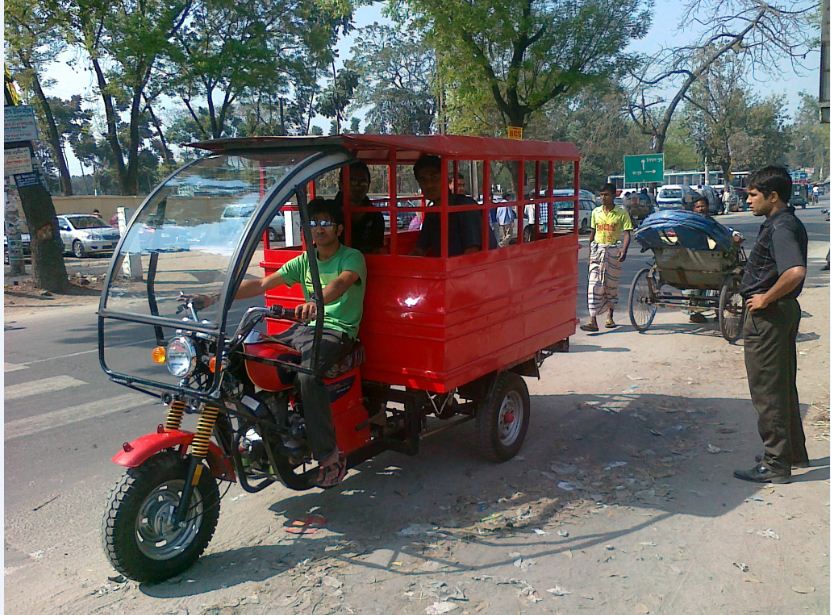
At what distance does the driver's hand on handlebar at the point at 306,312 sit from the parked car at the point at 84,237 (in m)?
23.1

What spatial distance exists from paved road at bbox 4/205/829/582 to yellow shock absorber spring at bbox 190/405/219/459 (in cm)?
115

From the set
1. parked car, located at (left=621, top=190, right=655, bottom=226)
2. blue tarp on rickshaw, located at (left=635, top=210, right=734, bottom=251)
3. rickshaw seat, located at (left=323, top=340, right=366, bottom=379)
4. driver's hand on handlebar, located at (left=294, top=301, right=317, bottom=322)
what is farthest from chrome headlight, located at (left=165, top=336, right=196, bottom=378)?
parked car, located at (left=621, top=190, right=655, bottom=226)

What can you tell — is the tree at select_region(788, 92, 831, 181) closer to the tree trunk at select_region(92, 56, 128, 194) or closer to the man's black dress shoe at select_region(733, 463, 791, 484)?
the tree trunk at select_region(92, 56, 128, 194)

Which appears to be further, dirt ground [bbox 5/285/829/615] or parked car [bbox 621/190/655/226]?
parked car [bbox 621/190/655/226]

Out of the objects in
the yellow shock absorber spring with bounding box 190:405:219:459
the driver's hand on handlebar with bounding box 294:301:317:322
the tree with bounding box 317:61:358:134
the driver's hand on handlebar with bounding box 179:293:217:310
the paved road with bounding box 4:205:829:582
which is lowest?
the paved road with bounding box 4:205:829:582

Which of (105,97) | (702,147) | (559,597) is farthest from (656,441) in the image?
(702,147)

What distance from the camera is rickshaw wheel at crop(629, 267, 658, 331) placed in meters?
9.74

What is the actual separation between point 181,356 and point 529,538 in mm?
2157

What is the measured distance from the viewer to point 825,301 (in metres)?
11.7

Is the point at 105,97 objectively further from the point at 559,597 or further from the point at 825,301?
the point at 559,597

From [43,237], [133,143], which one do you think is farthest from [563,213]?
→ [133,143]

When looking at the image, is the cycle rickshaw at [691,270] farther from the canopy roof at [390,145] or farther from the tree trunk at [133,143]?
the tree trunk at [133,143]

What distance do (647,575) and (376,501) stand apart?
1.71 meters

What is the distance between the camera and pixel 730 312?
929 centimetres
